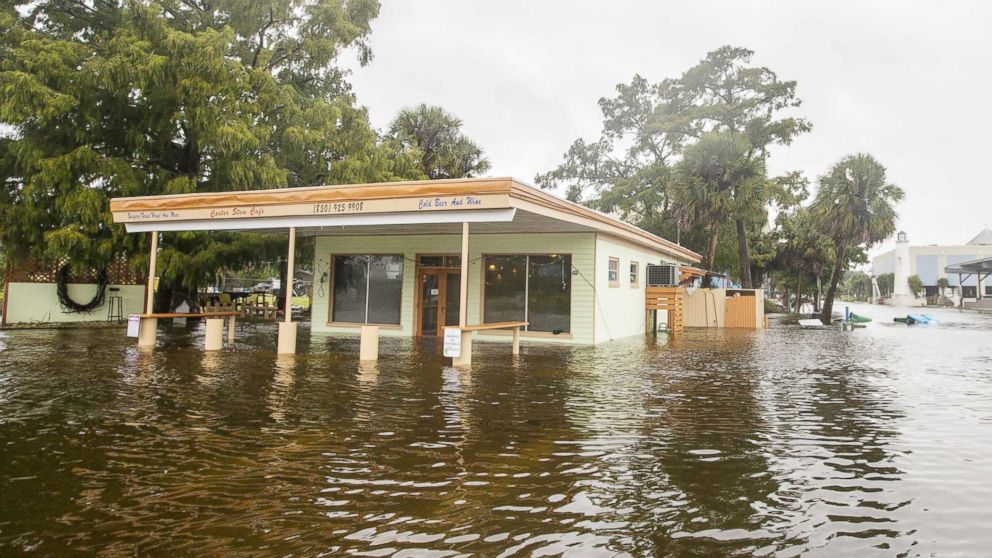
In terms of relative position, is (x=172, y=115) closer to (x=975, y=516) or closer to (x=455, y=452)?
(x=455, y=452)

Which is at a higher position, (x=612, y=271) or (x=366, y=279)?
(x=612, y=271)

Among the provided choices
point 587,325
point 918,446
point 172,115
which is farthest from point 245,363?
point 172,115

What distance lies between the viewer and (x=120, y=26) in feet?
57.4

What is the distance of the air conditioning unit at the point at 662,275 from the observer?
1909 centimetres

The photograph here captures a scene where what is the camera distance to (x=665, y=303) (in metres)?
19.4

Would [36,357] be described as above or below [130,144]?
below

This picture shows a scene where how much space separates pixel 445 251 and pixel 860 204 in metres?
21.0

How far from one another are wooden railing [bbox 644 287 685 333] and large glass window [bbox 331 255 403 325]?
8074 mm

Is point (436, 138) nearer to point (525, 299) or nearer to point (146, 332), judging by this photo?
point (525, 299)

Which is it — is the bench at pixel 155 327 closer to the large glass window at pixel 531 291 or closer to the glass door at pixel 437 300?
the glass door at pixel 437 300

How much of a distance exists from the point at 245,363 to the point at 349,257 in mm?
7121

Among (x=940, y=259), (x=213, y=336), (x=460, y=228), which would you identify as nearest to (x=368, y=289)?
(x=460, y=228)

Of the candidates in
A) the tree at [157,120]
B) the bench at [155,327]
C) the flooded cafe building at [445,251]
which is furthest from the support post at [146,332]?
the tree at [157,120]

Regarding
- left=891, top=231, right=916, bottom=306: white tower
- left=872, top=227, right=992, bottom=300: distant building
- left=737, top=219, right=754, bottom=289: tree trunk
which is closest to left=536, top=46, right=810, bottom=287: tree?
left=737, top=219, right=754, bottom=289: tree trunk
